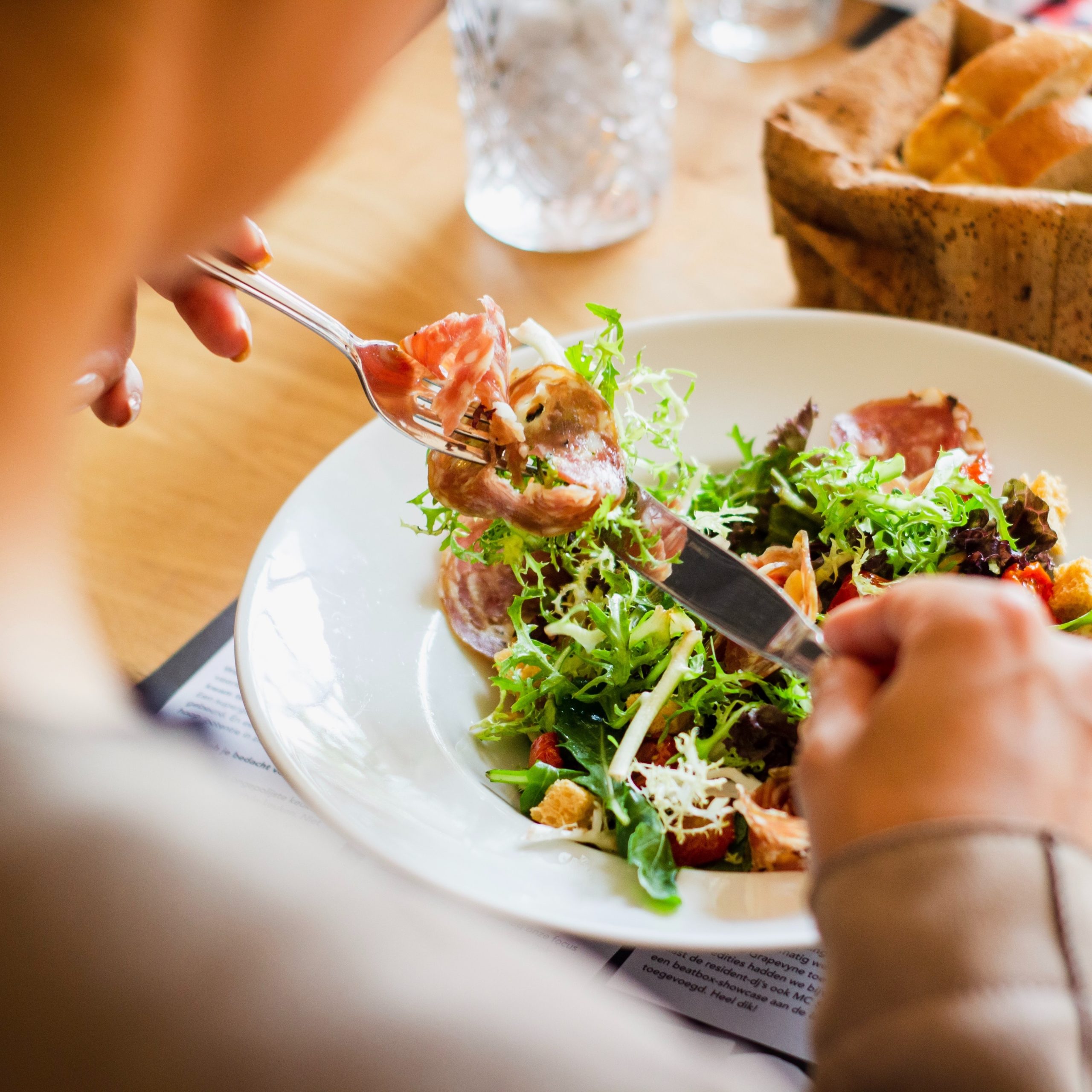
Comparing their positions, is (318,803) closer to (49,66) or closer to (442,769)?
(442,769)

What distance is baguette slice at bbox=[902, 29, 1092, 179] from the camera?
153 centimetres

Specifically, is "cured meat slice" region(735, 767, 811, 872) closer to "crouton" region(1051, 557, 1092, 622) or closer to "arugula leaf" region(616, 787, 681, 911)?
"arugula leaf" region(616, 787, 681, 911)

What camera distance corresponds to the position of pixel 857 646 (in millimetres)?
646

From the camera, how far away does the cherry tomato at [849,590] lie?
3.63ft

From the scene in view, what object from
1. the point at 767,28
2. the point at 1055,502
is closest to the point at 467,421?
the point at 1055,502

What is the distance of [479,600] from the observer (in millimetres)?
1172

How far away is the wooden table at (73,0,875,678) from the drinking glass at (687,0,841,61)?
0.13 feet

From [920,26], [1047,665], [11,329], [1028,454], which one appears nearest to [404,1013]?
[11,329]

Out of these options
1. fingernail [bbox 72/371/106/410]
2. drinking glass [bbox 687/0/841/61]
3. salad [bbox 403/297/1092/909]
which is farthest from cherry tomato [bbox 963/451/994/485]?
drinking glass [bbox 687/0/841/61]

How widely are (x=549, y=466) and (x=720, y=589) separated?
7.9 inches

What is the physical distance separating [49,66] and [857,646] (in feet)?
1.74

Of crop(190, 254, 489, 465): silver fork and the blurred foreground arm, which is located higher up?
the blurred foreground arm

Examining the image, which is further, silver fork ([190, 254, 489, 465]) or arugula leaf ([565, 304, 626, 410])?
arugula leaf ([565, 304, 626, 410])

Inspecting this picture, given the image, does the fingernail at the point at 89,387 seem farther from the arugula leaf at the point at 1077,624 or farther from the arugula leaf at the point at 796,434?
the arugula leaf at the point at 1077,624
